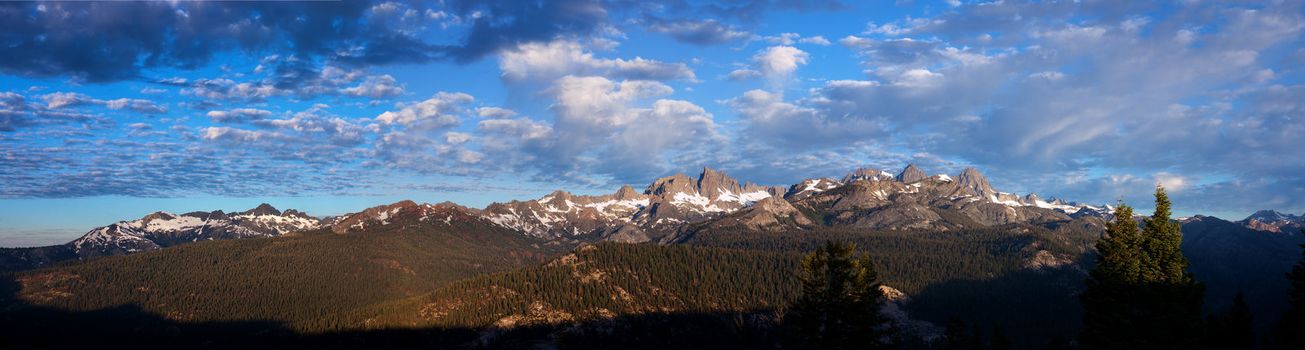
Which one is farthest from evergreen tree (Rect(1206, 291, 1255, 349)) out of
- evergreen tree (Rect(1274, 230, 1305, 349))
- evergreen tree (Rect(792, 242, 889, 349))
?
evergreen tree (Rect(792, 242, 889, 349))

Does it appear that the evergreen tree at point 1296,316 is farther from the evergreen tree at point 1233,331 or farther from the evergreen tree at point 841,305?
the evergreen tree at point 841,305

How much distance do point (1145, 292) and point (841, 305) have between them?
17230mm

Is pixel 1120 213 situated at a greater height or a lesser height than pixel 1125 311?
greater

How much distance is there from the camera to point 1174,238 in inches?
1731

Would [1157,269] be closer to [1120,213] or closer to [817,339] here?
[1120,213]

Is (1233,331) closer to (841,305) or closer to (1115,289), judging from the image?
(1115,289)

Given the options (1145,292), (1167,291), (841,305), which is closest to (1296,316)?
(1167,291)

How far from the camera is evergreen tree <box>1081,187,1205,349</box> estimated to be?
4238 cm

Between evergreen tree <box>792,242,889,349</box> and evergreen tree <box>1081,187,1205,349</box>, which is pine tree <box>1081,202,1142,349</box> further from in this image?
evergreen tree <box>792,242,889,349</box>

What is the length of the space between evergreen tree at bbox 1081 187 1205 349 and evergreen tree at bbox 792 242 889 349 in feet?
42.1

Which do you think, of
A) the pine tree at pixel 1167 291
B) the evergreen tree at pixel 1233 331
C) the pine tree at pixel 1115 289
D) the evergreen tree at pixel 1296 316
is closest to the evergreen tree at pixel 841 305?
the pine tree at pixel 1115 289

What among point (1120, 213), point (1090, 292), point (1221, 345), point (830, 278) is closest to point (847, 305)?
point (830, 278)

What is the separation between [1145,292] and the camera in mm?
43125

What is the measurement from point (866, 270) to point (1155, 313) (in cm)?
1628
